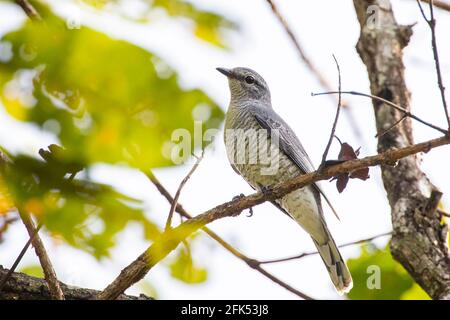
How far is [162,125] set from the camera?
1.09m

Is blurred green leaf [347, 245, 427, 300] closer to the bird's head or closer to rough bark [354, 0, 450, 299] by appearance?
rough bark [354, 0, 450, 299]

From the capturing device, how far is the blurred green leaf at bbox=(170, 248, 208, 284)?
4.77 feet

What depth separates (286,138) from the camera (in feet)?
19.1

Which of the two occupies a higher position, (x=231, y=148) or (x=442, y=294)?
(x=231, y=148)

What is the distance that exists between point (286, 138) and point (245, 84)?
1302 mm

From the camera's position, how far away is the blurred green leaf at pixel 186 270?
1.46 m

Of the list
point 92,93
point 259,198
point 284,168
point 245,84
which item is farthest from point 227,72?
point 92,93

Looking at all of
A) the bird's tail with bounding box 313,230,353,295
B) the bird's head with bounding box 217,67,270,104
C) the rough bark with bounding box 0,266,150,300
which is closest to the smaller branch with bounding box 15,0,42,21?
the rough bark with bounding box 0,266,150,300

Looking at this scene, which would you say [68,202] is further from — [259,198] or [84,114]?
[259,198]

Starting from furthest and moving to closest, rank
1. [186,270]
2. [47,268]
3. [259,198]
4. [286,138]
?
[286,138] → [259,198] → [47,268] → [186,270]
